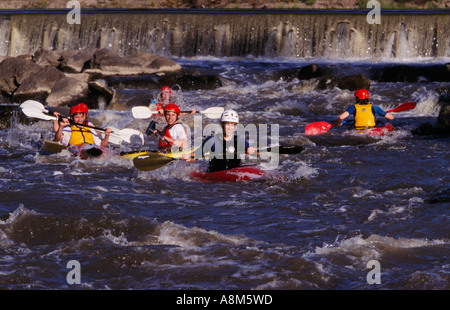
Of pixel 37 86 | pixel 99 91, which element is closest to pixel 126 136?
pixel 99 91

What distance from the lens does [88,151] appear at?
33.2 feet

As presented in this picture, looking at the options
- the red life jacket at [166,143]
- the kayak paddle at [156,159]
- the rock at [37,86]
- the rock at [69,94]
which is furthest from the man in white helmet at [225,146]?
the rock at [37,86]

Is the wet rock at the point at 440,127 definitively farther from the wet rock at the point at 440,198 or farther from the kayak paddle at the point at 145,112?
the wet rock at the point at 440,198

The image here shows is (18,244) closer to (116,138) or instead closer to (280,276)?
(280,276)

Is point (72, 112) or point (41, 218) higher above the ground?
point (72, 112)

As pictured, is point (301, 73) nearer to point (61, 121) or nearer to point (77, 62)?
point (77, 62)

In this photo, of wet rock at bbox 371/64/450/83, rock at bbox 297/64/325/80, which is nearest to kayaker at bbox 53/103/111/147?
rock at bbox 297/64/325/80

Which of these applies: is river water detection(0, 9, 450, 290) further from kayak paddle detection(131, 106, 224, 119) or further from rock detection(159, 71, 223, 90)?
rock detection(159, 71, 223, 90)

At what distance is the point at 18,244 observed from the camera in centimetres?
637

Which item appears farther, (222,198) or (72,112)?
(72,112)

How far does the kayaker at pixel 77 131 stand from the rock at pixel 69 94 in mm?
4130

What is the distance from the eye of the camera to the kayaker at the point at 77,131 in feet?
33.2
